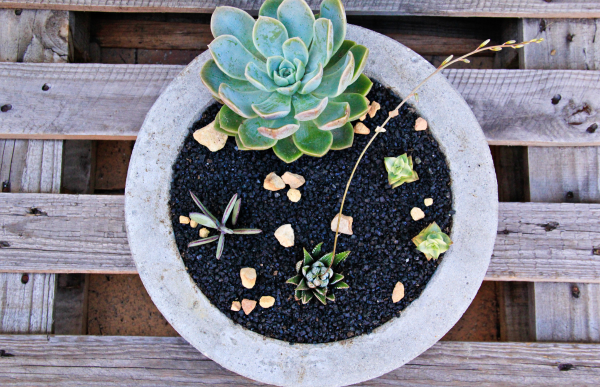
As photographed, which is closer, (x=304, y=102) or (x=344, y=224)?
(x=304, y=102)

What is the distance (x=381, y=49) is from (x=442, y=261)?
25.2 inches

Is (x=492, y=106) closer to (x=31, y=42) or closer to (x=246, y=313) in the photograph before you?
(x=246, y=313)

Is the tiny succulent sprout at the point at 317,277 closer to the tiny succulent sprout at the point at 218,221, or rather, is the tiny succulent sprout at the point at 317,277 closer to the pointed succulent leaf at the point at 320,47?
the tiny succulent sprout at the point at 218,221

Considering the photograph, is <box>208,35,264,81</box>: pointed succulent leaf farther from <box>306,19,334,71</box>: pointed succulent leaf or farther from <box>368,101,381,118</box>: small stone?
<box>368,101,381,118</box>: small stone

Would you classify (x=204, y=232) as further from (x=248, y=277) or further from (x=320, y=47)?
(x=320, y=47)

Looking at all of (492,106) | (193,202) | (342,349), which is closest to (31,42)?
(193,202)

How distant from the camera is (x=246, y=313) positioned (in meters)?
1.27

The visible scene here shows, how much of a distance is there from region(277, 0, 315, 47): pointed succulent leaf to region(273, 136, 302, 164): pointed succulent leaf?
25cm

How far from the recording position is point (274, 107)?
3.53ft

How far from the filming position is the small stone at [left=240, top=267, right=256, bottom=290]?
1.25 meters

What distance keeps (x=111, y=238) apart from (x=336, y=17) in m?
0.97

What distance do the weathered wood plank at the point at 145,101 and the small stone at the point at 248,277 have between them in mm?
587

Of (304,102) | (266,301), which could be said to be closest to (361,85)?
(304,102)

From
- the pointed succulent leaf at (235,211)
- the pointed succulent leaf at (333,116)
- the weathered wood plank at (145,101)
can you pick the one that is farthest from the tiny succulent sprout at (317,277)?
the weathered wood plank at (145,101)
